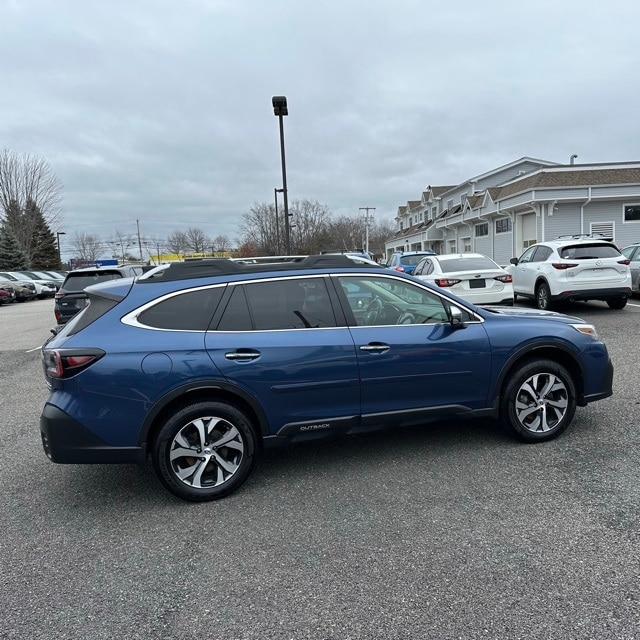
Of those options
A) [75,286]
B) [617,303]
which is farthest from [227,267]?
[617,303]

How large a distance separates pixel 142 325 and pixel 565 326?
3453 mm

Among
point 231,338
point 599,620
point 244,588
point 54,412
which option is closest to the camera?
point 599,620

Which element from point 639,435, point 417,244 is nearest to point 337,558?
point 639,435

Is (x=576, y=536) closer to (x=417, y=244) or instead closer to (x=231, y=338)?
(x=231, y=338)

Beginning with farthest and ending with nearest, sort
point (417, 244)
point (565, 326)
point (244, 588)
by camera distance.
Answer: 1. point (417, 244)
2. point (565, 326)
3. point (244, 588)

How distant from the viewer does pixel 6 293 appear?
2412 centimetres

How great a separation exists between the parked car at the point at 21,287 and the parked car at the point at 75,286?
1782 cm

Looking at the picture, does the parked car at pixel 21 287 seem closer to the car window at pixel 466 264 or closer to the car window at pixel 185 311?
the car window at pixel 466 264

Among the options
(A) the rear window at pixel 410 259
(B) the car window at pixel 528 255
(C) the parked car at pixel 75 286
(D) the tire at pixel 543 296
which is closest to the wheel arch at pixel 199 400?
(C) the parked car at pixel 75 286

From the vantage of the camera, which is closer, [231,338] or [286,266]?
[231,338]

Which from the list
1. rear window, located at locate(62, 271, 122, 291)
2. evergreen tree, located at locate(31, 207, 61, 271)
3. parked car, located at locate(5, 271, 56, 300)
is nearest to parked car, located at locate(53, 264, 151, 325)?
rear window, located at locate(62, 271, 122, 291)

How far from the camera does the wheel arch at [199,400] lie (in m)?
3.37

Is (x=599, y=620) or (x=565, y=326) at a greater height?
→ (x=565, y=326)

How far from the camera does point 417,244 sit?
51.2 meters
